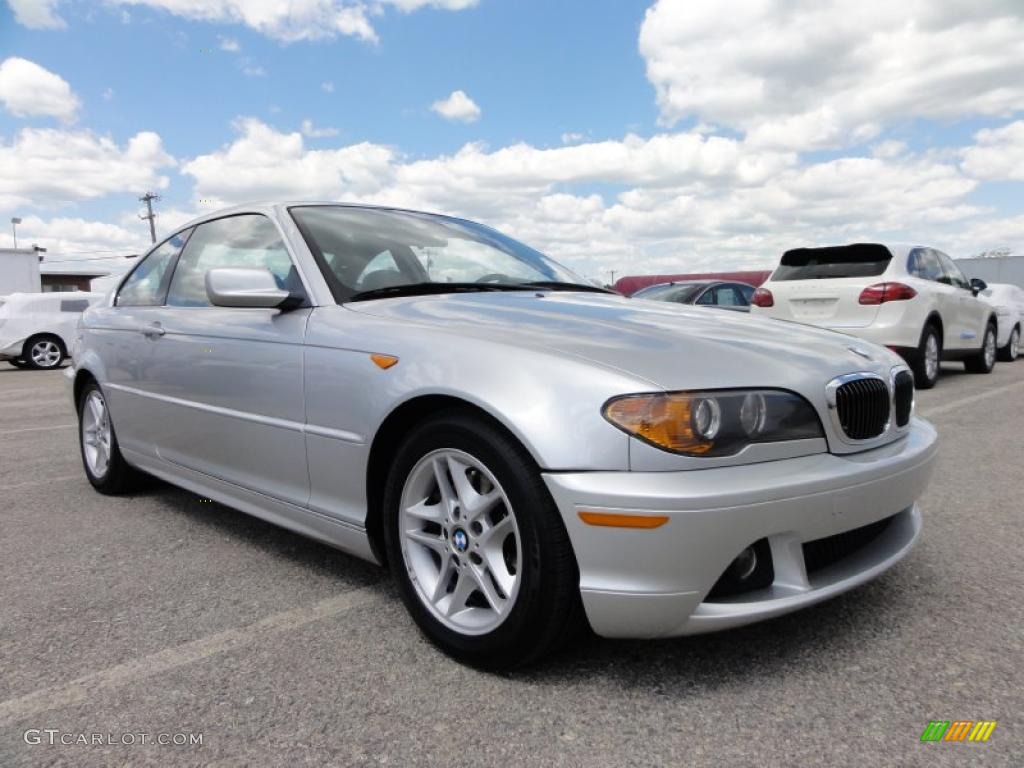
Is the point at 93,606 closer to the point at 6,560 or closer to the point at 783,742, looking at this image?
the point at 6,560

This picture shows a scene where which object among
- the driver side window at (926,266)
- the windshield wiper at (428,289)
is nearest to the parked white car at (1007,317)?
the driver side window at (926,266)

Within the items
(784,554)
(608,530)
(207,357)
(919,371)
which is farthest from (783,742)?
(919,371)

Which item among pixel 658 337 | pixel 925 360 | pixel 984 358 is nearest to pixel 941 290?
pixel 925 360

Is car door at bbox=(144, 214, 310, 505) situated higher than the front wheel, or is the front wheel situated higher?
car door at bbox=(144, 214, 310, 505)

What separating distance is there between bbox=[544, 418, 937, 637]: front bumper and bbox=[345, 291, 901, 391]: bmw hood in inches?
9.9

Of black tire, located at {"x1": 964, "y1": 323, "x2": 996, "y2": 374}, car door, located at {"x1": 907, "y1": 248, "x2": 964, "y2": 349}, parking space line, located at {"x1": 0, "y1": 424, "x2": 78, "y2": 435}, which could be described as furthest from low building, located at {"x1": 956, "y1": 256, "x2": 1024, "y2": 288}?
parking space line, located at {"x1": 0, "y1": 424, "x2": 78, "y2": 435}

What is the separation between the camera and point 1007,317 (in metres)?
11.7

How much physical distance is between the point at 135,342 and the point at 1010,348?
12.8 metres

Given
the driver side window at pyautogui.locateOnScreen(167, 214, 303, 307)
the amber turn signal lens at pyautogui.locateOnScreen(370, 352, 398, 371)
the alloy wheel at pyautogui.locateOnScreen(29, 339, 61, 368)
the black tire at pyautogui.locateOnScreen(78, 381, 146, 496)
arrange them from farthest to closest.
→ the alloy wheel at pyautogui.locateOnScreen(29, 339, 61, 368), the black tire at pyautogui.locateOnScreen(78, 381, 146, 496), the driver side window at pyautogui.locateOnScreen(167, 214, 303, 307), the amber turn signal lens at pyautogui.locateOnScreen(370, 352, 398, 371)

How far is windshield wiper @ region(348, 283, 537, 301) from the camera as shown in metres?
2.78

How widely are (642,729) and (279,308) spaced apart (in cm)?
184

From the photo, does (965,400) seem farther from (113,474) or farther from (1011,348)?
(113,474)

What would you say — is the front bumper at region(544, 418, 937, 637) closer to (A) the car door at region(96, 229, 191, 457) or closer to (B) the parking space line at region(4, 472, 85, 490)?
(A) the car door at region(96, 229, 191, 457)

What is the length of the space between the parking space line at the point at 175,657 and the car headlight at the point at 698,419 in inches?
49.5
